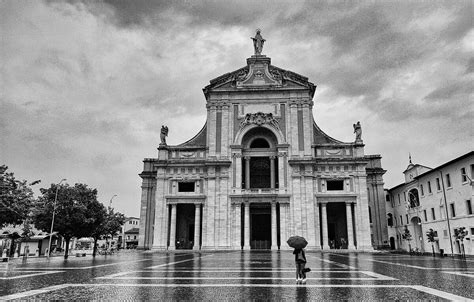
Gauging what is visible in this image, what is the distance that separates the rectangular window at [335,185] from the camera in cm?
5031

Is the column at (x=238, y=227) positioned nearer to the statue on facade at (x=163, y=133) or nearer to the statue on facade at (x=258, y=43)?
the statue on facade at (x=163, y=133)

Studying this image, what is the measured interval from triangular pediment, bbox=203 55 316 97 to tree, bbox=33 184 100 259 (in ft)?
74.2

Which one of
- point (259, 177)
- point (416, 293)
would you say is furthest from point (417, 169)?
point (416, 293)

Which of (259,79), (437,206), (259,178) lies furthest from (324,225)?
(259,79)

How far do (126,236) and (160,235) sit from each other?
70.3 metres

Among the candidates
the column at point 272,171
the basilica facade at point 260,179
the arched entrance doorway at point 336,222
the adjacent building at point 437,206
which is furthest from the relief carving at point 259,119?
the adjacent building at point 437,206

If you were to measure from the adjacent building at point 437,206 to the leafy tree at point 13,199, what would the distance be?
131ft

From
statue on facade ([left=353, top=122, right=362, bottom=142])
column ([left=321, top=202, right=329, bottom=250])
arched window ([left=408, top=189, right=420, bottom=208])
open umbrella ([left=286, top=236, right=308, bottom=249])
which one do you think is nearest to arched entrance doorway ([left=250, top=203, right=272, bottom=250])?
column ([left=321, top=202, right=329, bottom=250])

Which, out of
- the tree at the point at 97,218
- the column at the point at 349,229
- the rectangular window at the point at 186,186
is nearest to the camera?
the tree at the point at 97,218

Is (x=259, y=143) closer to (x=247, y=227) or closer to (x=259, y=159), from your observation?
(x=259, y=159)

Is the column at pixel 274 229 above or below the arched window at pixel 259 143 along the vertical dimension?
below

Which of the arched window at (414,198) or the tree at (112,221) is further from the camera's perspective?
the arched window at (414,198)

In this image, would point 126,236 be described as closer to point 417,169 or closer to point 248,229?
point 248,229

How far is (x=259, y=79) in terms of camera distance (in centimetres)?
5419
